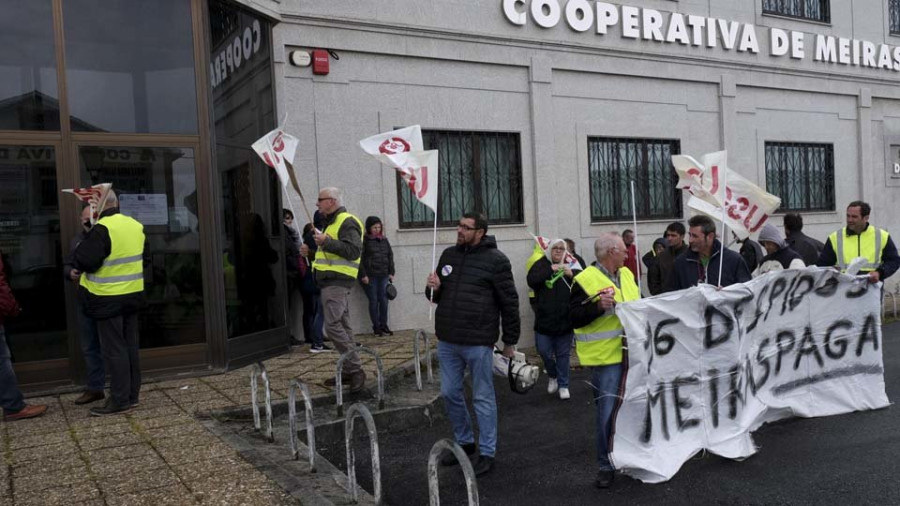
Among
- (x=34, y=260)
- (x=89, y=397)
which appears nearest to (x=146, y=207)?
(x=34, y=260)

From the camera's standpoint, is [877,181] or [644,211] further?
[877,181]

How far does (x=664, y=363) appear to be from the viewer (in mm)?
5328

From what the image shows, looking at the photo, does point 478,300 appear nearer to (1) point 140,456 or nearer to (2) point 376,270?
(1) point 140,456

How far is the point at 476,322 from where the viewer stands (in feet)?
17.7

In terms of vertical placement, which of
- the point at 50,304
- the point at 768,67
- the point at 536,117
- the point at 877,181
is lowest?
the point at 50,304

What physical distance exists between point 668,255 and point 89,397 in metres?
7.01

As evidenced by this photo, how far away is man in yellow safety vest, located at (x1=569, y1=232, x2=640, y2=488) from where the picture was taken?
507 centimetres

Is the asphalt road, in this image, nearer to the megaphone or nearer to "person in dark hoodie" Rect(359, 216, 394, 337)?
the megaphone

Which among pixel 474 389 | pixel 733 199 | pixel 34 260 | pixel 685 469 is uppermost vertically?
pixel 733 199

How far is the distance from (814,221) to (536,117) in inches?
296

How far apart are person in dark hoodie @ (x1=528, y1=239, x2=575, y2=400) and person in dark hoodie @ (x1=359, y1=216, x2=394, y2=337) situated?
9.60 ft

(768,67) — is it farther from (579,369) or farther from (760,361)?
(760,361)

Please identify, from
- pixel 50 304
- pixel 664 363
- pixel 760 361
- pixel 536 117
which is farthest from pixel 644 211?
pixel 50 304

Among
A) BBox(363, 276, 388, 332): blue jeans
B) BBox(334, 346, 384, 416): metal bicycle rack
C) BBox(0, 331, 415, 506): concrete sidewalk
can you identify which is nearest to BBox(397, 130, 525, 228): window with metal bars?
BBox(363, 276, 388, 332): blue jeans
